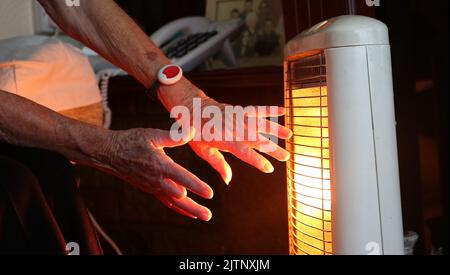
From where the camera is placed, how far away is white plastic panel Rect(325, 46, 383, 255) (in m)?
0.63

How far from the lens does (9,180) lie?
2.13 feet

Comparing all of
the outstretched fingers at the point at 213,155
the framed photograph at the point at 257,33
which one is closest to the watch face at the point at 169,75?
the outstretched fingers at the point at 213,155

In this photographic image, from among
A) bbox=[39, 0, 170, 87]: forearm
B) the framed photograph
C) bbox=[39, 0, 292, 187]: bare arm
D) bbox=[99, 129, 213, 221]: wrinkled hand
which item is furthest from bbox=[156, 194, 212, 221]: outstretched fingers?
the framed photograph

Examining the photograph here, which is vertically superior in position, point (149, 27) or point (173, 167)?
point (149, 27)

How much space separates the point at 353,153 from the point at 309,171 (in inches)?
3.3

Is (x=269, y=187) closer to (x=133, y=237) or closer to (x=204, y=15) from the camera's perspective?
(x=133, y=237)

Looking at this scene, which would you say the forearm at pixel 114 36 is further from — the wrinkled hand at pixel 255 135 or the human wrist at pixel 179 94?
the wrinkled hand at pixel 255 135

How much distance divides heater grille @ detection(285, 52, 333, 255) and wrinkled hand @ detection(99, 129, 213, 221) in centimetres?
13

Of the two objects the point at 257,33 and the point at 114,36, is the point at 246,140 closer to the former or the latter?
the point at 114,36

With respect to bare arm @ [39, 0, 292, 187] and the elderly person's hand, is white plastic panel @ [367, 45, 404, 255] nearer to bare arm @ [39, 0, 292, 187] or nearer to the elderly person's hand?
the elderly person's hand

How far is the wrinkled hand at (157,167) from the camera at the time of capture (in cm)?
73

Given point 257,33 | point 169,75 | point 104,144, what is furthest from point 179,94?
point 257,33
